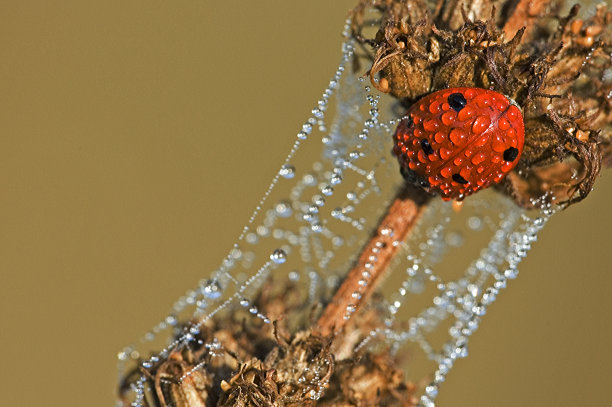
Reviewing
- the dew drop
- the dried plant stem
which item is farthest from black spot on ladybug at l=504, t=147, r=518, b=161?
the dew drop

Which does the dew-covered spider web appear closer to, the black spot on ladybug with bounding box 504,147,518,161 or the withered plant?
the withered plant

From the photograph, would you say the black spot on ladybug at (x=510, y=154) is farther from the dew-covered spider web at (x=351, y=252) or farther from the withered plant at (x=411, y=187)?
the dew-covered spider web at (x=351, y=252)

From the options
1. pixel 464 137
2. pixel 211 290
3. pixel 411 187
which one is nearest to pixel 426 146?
pixel 464 137

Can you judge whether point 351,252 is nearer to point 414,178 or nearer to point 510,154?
point 414,178

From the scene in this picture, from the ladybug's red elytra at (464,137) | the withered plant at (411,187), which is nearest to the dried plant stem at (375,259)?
the withered plant at (411,187)

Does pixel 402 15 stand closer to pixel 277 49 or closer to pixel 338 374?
pixel 338 374

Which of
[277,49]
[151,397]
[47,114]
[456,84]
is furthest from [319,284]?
[47,114]
